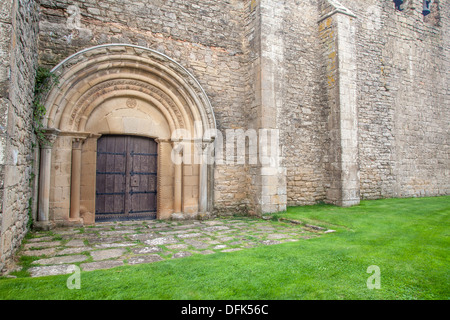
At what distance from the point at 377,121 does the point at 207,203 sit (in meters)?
6.42

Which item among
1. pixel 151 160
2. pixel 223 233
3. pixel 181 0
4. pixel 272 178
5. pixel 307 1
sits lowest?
pixel 223 233

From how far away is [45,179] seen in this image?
4691 mm

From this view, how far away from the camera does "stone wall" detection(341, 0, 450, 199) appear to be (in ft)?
28.6

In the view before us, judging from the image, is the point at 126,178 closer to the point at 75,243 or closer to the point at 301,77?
the point at 75,243

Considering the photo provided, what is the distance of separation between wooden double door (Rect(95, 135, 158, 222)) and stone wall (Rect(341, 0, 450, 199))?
636 centimetres

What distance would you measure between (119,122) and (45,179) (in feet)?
5.68

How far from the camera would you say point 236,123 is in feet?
21.8

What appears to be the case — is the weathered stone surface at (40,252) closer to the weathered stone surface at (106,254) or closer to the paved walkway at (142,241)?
the paved walkway at (142,241)

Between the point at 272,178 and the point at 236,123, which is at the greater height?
the point at 236,123

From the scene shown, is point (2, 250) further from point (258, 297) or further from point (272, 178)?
point (272, 178)

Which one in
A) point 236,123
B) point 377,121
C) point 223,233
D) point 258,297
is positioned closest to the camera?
point 258,297

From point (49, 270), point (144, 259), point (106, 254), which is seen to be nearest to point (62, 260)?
point (49, 270)

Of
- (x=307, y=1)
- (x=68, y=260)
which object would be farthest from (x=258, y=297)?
(x=307, y=1)

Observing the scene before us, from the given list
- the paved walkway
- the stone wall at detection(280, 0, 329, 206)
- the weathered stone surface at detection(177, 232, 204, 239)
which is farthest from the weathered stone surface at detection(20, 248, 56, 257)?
the stone wall at detection(280, 0, 329, 206)
